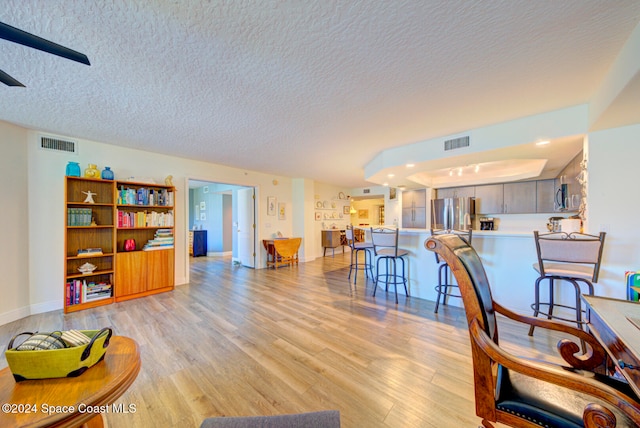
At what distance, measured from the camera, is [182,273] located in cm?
438

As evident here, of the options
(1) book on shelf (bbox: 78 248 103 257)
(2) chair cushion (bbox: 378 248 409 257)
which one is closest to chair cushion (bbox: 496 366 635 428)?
(2) chair cushion (bbox: 378 248 409 257)

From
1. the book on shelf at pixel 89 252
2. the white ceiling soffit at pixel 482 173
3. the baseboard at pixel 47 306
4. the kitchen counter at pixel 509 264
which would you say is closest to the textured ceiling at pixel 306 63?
the kitchen counter at pixel 509 264

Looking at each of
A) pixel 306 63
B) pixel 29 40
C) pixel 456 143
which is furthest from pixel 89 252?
pixel 456 143

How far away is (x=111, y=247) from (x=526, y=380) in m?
4.85

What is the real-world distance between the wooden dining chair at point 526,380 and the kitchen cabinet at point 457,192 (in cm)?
522

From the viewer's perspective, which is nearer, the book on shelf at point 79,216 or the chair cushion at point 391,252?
the book on shelf at point 79,216

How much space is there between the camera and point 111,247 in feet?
11.7

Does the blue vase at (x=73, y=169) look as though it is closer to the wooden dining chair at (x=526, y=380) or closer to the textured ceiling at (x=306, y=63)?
the textured ceiling at (x=306, y=63)

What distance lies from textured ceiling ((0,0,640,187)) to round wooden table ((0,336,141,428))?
1816 mm

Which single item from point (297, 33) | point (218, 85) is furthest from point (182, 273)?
point (297, 33)

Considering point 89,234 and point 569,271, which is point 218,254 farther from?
point 569,271

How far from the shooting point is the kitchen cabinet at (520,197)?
4.87 meters

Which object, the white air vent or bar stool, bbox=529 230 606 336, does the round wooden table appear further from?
the white air vent

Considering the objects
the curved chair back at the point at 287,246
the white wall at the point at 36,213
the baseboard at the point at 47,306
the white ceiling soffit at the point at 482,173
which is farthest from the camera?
the curved chair back at the point at 287,246
